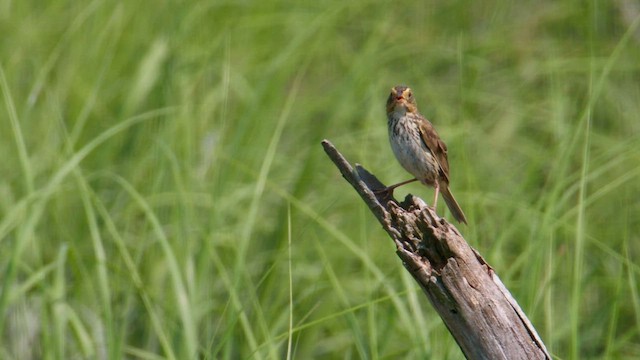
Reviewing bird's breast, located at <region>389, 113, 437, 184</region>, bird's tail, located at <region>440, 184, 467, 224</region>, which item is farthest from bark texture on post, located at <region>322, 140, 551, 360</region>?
bird's tail, located at <region>440, 184, 467, 224</region>

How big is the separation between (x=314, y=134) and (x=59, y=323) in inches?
91.4

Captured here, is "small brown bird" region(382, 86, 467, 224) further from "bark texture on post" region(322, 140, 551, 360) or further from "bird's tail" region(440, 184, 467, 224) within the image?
"bark texture on post" region(322, 140, 551, 360)

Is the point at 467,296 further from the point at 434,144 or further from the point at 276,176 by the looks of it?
the point at 276,176

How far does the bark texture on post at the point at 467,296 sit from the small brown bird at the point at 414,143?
117cm

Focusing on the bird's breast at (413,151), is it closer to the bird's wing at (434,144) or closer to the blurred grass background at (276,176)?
the bird's wing at (434,144)

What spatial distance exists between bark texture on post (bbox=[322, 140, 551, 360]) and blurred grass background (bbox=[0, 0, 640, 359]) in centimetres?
→ 81

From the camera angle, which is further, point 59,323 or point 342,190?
point 342,190

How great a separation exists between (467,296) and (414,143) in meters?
1.33

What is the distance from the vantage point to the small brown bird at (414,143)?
409 cm

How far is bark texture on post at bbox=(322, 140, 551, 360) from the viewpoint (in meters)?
2.83

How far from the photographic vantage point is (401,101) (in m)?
4.10

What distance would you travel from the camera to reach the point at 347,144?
5820mm

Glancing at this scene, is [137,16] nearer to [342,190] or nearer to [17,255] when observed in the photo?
[342,190]

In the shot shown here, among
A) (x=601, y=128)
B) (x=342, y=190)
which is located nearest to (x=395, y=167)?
(x=342, y=190)
